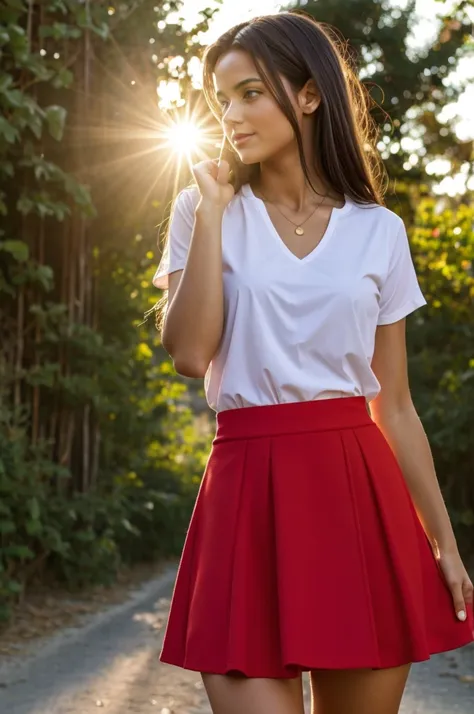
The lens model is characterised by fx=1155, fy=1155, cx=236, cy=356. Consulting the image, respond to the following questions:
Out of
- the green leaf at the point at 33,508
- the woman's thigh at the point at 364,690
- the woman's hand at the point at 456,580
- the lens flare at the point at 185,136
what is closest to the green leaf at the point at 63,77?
the lens flare at the point at 185,136

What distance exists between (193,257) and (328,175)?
1.36 ft

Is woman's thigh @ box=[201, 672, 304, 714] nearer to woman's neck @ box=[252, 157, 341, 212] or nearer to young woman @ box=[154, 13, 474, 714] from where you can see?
young woman @ box=[154, 13, 474, 714]

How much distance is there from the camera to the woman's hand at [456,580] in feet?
7.21

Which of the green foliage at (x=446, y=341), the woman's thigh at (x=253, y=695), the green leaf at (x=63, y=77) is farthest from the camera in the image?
the green foliage at (x=446, y=341)

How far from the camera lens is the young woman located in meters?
2.03

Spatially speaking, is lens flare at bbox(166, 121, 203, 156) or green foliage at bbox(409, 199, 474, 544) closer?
lens flare at bbox(166, 121, 203, 156)

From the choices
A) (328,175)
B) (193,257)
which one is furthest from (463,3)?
(193,257)

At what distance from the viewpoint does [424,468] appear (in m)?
2.24

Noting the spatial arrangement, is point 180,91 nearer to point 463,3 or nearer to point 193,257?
point 463,3

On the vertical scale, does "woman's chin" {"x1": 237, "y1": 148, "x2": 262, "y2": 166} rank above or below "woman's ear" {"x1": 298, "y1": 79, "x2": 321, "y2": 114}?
below

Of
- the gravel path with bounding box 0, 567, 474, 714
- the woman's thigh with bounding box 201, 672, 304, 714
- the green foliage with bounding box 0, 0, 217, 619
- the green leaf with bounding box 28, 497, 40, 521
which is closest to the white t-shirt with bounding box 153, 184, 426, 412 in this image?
the woman's thigh with bounding box 201, 672, 304, 714

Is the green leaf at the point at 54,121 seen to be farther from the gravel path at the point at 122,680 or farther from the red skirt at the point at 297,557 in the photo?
the red skirt at the point at 297,557

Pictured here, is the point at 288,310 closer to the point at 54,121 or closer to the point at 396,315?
the point at 396,315

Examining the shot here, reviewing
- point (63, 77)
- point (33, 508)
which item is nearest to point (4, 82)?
point (63, 77)
